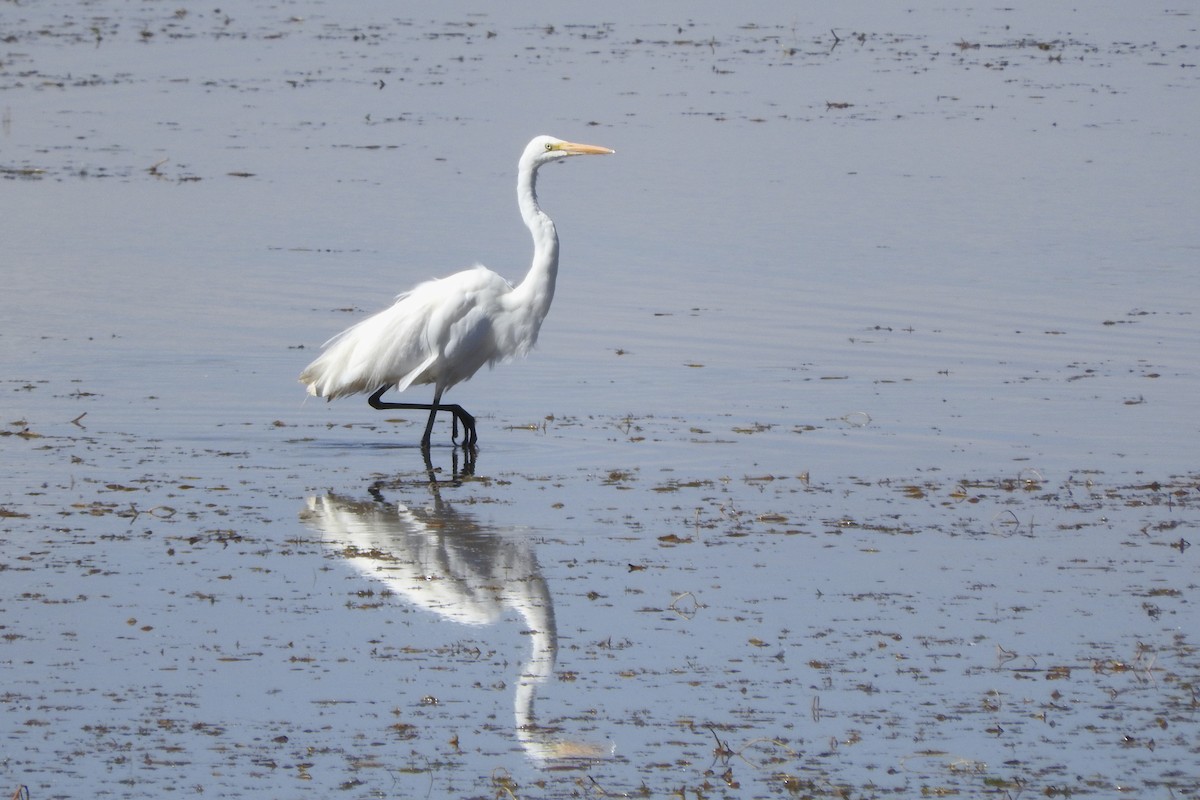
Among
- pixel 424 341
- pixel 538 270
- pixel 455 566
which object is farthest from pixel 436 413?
pixel 455 566

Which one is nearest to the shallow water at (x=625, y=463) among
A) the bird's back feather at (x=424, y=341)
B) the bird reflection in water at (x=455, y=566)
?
the bird reflection in water at (x=455, y=566)

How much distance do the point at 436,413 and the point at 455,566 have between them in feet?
12.6

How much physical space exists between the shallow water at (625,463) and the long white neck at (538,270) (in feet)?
2.35

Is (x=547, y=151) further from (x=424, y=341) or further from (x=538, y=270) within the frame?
(x=424, y=341)

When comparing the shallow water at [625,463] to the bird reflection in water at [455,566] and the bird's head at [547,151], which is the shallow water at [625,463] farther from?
the bird's head at [547,151]

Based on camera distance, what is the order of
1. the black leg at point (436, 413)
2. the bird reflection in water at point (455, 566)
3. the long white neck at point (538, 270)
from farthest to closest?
the long white neck at point (538, 270) → the black leg at point (436, 413) → the bird reflection in water at point (455, 566)

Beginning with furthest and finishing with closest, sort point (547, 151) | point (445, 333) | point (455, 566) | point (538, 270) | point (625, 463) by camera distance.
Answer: point (547, 151) → point (538, 270) → point (445, 333) → point (625, 463) → point (455, 566)

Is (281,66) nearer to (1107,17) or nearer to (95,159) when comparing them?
(95,159)

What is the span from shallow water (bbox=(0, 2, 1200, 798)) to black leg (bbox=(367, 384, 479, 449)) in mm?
192

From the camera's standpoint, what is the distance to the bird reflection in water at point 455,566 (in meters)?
7.46

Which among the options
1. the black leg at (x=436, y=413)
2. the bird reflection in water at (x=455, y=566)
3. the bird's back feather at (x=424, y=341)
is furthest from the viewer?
the bird's back feather at (x=424, y=341)

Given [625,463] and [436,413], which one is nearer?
[625,463]

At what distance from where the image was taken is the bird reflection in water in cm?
746

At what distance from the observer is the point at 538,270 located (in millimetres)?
12492
